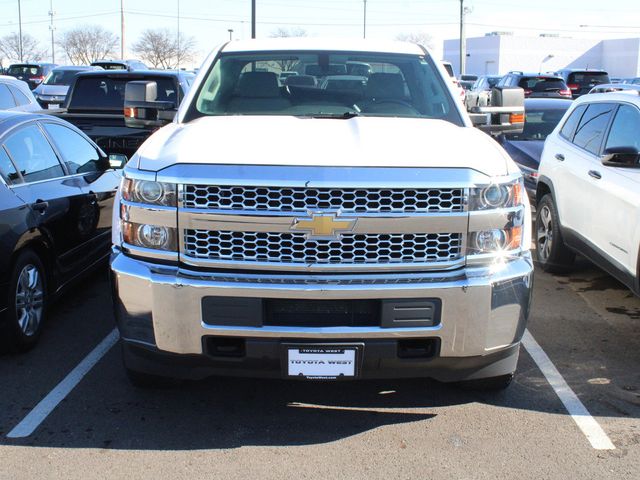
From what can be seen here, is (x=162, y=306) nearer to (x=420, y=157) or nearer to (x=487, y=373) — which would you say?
(x=420, y=157)

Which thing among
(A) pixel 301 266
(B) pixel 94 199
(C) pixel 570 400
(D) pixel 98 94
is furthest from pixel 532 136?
(A) pixel 301 266

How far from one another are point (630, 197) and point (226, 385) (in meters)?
3.14

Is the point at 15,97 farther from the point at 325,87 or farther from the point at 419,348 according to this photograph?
the point at 419,348

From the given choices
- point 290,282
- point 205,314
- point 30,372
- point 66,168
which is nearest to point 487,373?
point 290,282

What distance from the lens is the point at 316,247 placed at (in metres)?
3.44

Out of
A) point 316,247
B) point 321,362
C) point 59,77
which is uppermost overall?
point 59,77

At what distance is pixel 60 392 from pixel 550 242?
483cm

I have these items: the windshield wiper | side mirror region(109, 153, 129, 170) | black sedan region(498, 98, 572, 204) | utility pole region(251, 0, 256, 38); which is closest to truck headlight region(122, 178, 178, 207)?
the windshield wiper

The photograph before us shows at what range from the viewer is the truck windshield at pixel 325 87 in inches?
193

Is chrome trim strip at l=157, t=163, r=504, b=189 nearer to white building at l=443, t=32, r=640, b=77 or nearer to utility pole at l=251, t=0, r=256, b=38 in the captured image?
utility pole at l=251, t=0, r=256, b=38

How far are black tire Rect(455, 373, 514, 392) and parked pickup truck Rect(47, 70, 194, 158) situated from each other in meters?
5.98

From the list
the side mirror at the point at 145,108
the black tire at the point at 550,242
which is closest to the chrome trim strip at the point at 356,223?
the side mirror at the point at 145,108

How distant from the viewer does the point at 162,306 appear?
3.43 m

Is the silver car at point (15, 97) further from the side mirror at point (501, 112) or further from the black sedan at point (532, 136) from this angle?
the side mirror at point (501, 112)
